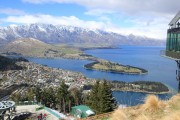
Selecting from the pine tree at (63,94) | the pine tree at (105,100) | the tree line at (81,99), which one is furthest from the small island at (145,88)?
the pine tree at (105,100)

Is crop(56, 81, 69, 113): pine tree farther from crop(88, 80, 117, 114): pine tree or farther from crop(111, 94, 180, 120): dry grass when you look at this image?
crop(111, 94, 180, 120): dry grass

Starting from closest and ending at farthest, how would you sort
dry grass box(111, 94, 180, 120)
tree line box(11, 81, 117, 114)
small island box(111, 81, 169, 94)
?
dry grass box(111, 94, 180, 120), tree line box(11, 81, 117, 114), small island box(111, 81, 169, 94)

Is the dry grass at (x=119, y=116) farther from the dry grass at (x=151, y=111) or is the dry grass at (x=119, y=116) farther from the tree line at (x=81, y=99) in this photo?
the tree line at (x=81, y=99)

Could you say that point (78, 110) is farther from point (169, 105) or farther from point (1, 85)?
point (1, 85)

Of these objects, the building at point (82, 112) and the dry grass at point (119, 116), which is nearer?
the dry grass at point (119, 116)

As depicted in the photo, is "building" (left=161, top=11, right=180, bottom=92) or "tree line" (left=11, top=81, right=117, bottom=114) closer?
"building" (left=161, top=11, right=180, bottom=92)

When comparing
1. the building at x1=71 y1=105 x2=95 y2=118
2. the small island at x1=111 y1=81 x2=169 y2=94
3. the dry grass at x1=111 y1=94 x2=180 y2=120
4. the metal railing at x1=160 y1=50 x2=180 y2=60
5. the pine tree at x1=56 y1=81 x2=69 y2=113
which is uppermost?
the metal railing at x1=160 y1=50 x2=180 y2=60

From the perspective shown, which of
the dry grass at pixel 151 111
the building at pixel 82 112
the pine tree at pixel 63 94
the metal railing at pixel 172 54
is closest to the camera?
the dry grass at pixel 151 111

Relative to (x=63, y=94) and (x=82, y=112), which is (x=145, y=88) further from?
(x=82, y=112)

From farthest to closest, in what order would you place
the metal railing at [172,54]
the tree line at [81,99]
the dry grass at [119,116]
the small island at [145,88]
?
the small island at [145,88] < the tree line at [81,99] < the metal railing at [172,54] < the dry grass at [119,116]

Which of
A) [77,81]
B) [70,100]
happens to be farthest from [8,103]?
[77,81]

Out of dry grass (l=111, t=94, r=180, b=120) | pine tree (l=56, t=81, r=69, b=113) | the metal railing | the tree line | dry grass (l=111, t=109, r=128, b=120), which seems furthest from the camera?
pine tree (l=56, t=81, r=69, b=113)

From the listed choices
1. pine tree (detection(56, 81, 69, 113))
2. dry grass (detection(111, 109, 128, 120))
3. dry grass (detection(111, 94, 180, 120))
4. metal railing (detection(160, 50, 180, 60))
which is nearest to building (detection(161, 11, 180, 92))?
metal railing (detection(160, 50, 180, 60))

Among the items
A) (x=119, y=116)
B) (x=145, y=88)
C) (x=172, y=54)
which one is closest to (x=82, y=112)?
(x=172, y=54)
